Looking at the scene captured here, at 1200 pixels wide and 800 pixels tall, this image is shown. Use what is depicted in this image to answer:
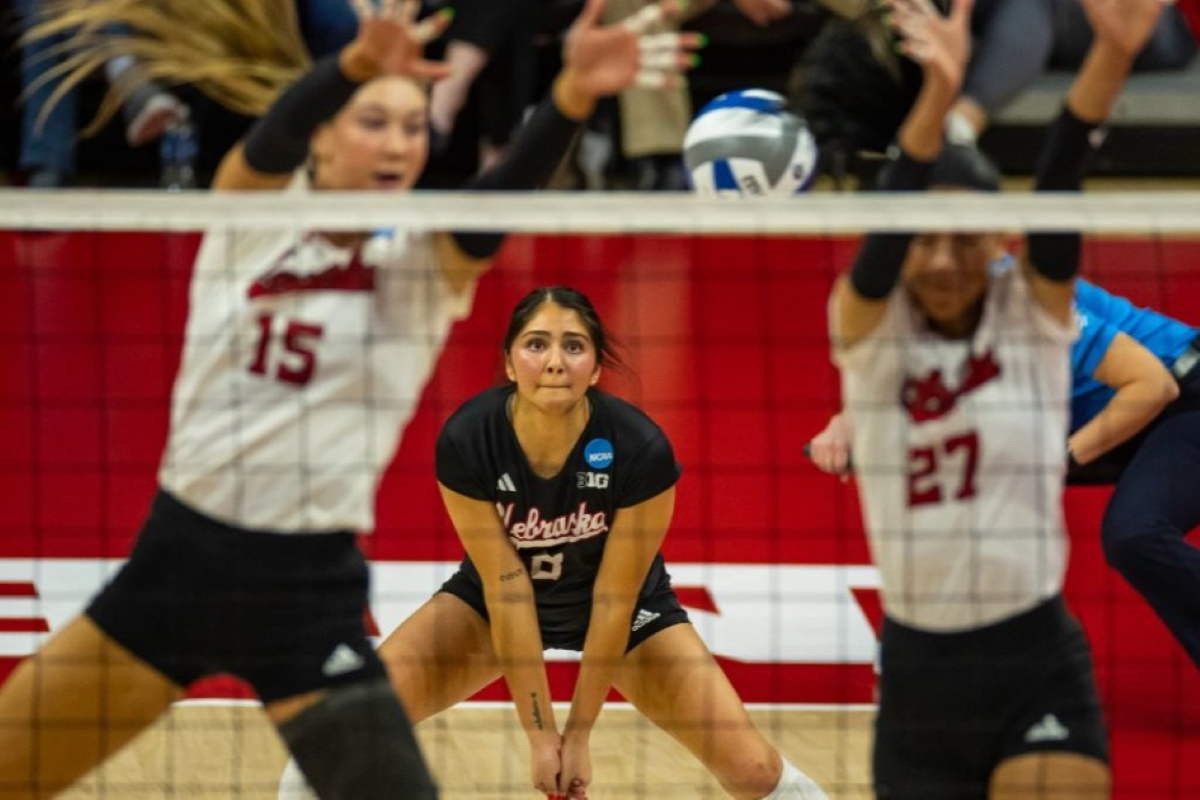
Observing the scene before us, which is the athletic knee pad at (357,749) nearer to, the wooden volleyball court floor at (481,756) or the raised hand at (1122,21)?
the wooden volleyball court floor at (481,756)

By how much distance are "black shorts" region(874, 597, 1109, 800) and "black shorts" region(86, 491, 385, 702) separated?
3.48 feet

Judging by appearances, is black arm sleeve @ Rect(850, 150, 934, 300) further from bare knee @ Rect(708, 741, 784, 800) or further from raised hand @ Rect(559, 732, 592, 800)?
raised hand @ Rect(559, 732, 592, 800)

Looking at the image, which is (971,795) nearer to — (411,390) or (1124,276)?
(411,390)

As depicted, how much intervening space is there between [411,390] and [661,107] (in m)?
6.43

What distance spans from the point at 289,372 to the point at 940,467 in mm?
1303

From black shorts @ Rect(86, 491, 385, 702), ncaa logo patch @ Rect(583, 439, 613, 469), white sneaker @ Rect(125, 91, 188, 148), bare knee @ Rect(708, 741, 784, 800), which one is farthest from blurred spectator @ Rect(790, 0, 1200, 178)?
white sneaker @ Rect(125, 91, 188, 148)

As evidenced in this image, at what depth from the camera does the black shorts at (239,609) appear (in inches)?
143

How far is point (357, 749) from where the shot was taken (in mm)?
3566

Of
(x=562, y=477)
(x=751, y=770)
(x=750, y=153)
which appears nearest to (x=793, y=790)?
(x=751, y=770)

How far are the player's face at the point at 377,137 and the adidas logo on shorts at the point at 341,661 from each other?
980mm

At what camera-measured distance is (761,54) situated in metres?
10.8

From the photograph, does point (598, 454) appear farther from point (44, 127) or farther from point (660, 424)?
point (44, 127)

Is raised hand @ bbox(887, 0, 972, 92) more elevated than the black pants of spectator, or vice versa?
the black pants of spectator

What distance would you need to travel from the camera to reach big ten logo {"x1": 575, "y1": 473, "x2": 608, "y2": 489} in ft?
14.1
